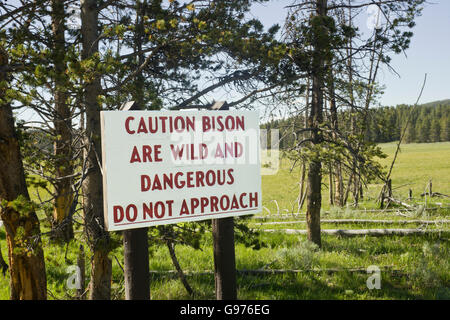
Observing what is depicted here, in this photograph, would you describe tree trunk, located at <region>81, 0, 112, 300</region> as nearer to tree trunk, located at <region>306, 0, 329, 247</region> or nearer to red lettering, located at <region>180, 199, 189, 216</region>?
red lettering, located at <region>180, 199, 189, 216</region>

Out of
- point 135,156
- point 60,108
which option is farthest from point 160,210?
point 60,108

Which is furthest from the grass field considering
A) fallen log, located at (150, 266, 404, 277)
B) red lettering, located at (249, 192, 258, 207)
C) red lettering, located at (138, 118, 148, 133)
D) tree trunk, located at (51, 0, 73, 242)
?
red lettering, located at (138, 118, 148, 133)

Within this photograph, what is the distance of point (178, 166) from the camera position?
3.07m

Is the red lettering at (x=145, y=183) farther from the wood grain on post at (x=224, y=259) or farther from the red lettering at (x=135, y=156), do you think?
the wood grain on post at (x=224, y=259)

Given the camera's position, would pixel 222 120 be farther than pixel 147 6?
No

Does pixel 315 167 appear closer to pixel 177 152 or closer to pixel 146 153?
pixel 177 152

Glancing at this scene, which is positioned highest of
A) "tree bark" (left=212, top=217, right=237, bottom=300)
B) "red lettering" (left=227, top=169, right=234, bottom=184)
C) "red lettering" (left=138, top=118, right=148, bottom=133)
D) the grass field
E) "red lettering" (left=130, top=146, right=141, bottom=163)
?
"red lettering" (left=138, top=118, right=148, bottom=133)

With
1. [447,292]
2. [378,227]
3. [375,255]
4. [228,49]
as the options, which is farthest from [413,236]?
[228,49]

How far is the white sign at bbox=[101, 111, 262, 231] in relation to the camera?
289 centimetres

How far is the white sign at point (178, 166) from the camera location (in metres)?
2.89

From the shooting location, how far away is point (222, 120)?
130 inches

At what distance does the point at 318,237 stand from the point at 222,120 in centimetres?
569

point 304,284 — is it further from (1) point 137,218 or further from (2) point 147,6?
(2) point 147,6

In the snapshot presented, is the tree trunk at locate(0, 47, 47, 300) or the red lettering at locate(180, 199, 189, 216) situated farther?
the tree trunk at locate(0, 47, 47, 300)
